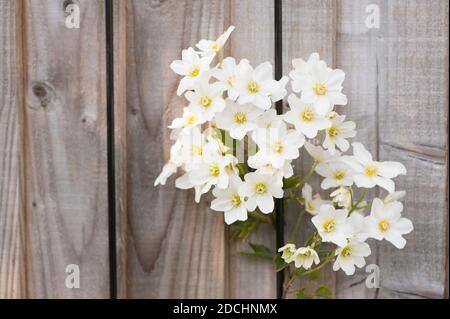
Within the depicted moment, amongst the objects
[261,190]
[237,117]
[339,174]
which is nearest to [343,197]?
[339,174]

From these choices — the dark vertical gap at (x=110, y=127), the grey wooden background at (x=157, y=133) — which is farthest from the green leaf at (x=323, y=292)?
the dark vertical gap at (x=110, y=127)

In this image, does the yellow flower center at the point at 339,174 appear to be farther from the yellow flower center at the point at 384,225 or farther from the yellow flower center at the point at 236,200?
the yellow flower center at the point at 236,200

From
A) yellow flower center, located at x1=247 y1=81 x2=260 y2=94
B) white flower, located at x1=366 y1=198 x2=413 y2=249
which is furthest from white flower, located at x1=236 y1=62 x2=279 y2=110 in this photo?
white flower, located at x1=366 y1=198 x2=413 y2=249

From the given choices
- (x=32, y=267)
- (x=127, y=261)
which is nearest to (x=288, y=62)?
(x=127, y=261)

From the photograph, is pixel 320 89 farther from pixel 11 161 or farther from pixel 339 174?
pixel 11 161

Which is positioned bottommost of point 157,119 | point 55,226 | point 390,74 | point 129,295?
point 129,295

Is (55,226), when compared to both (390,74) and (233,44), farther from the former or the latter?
(390,74)
